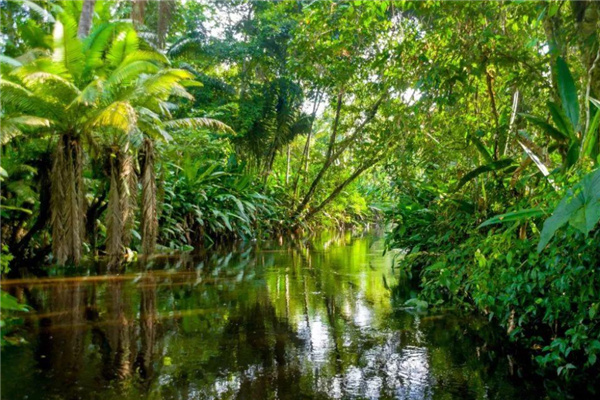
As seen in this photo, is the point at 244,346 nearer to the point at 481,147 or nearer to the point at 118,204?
the point at 481,147

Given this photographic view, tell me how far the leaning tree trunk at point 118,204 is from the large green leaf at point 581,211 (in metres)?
7.08

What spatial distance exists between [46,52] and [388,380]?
8.04 metres

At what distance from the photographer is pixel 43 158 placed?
8148mm

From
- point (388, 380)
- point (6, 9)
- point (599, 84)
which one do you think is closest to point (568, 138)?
point (599, 84)

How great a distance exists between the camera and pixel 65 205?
305 inches

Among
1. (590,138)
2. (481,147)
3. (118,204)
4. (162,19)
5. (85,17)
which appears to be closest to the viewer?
(590,138)

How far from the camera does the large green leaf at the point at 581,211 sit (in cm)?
248

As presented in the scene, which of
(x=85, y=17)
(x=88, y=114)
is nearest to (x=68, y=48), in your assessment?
(x=88, y=114)

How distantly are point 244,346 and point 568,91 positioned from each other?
10.3 feet

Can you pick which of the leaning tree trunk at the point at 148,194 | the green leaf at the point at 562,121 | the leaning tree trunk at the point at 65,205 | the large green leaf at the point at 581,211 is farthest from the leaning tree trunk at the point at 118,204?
the large green leaf at the point at 581,211

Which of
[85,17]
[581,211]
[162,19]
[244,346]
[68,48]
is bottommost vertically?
[244,346]

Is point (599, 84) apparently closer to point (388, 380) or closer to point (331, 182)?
point (388, 380)

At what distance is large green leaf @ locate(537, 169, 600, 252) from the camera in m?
2.48

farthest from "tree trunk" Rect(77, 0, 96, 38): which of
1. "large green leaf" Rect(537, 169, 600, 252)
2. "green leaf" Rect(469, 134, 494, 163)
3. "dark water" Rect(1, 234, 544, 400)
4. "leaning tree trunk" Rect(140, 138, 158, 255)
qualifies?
"large green leaf" Rect(537, 169, 600, 252)
